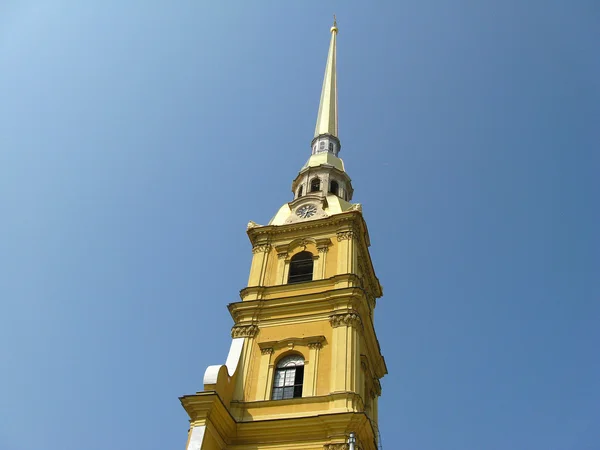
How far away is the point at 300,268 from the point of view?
100 ft

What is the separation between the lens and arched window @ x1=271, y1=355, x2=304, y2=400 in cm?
2448

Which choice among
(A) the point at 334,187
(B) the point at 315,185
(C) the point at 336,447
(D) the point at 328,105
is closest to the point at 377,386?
(C) the point at 336,447

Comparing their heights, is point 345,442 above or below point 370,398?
below

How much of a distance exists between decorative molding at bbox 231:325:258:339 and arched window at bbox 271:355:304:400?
6.25 feet

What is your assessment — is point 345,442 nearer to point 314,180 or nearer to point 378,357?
point 378,357

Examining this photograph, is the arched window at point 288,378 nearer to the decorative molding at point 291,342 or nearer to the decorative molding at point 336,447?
the decorative molding at point 291,342

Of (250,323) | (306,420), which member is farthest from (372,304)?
(306,420)

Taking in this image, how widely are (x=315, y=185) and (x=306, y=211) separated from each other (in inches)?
179

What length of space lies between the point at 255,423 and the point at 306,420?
1.89 meters

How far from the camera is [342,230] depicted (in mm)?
30953


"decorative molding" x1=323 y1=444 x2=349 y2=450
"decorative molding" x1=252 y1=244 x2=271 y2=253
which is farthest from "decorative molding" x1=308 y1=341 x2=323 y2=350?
"decorative molding" x1=252 y1=244 x2=271 y2=253

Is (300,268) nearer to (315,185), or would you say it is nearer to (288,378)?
(288,378)

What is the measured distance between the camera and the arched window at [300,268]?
2994 centimetres

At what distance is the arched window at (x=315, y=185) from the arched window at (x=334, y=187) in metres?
0.71
